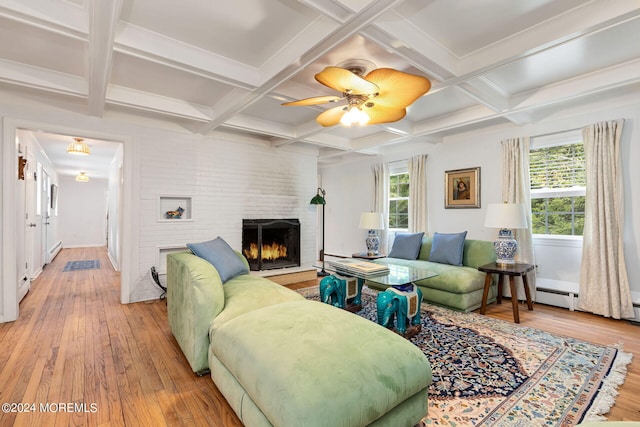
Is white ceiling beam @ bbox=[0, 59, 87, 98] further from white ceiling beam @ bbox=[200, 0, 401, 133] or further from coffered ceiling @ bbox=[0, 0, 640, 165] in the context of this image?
white ceiling beam @ bbox=[200, 0, 401, 133]

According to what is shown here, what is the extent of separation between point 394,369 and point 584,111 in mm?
3940

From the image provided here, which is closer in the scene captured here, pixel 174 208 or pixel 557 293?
pixel 557 293

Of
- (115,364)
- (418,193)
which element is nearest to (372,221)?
(418,193)

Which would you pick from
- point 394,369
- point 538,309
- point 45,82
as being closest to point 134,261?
point 45,82

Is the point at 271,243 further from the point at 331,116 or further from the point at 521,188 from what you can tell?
the point at 521,188

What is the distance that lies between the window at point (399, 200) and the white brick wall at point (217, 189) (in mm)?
1546

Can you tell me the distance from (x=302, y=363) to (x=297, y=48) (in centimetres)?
208

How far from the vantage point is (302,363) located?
133 centimetres

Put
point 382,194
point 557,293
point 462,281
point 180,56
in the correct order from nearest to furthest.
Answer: point 180,56 → point 462,281 → point 557,293 → point 382,194

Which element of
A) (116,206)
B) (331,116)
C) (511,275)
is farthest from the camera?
(116,206)

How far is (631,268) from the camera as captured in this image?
323cm

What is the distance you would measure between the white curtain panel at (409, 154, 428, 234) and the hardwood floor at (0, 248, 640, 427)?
5.78 ft

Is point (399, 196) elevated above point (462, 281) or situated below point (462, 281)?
above

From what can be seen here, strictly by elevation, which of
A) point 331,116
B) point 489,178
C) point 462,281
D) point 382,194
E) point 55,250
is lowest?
point 55,250
